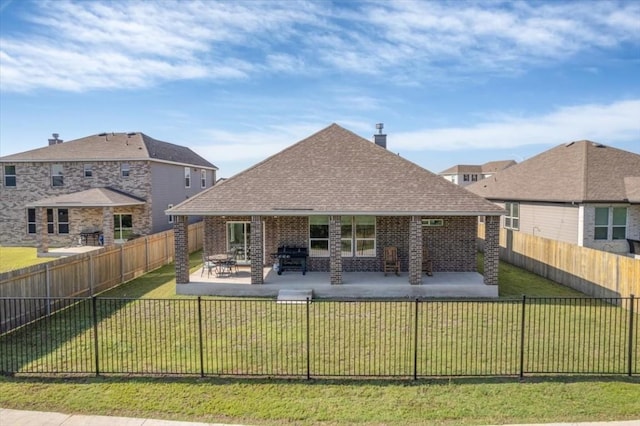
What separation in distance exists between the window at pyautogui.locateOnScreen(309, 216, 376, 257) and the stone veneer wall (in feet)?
46.6

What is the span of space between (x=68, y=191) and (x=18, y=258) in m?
5.82

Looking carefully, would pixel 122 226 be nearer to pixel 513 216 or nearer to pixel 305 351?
pixel 305 351

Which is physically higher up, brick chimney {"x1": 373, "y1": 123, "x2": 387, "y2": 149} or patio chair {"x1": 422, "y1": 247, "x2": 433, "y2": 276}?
brick chimney {"x1": 373, "y1": 123, "x2": 387, "y2": 149}

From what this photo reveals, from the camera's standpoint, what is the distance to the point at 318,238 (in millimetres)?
17156

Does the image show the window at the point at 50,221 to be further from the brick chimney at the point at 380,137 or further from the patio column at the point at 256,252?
the brick chimney at the point at 380,137

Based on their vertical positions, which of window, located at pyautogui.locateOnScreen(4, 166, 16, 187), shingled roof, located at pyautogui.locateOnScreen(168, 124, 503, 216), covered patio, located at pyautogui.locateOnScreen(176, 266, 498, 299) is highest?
window, located at pyautogui.locateOnScreen(4, 166, 16, 187)

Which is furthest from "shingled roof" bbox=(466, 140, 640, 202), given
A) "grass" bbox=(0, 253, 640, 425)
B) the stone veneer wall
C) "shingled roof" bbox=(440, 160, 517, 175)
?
"shingled roof" bbox=(440, 160, 517, 175)

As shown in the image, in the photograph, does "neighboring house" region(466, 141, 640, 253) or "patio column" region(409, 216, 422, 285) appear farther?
"neighboring house" region(466, 141, 640, 253)

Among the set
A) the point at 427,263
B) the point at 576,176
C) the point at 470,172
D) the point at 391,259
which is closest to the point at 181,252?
the point at 391,259

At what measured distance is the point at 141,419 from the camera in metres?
6.59

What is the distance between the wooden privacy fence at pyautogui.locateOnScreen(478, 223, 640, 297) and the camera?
43.0 feet

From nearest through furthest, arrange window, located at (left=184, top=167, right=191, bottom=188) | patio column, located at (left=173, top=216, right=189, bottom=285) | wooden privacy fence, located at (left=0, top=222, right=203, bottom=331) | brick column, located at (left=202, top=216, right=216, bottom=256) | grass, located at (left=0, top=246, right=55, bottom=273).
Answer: wooden privacy fence, located at (left=0, top=222, right=203, bottom=331) < patio column, located at (left=173, top=216, right=189, bottom=285) < brick column, located at (left=202, top=216, right=216, bottom=256) < grass, located at (left=0, top=246, right=55, bottom=273) < window, located at (left=184, top=167, right=191, bottom=188)

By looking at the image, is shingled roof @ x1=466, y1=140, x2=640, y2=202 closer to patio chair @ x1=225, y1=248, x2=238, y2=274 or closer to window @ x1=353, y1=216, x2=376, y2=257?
window @ x1=353, y1=216, x2=376, y2=257

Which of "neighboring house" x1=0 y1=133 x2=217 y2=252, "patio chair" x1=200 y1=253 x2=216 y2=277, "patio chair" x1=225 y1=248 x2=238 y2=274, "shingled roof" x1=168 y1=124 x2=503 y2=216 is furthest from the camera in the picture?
"neighboring house" x1=0 y1=133 x2=217 y2=252
